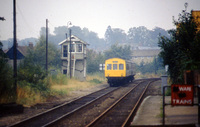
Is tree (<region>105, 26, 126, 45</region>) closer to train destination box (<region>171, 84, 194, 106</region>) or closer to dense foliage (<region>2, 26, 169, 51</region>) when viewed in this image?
dense foliage (<region>2, 26, 169, 51</region>)

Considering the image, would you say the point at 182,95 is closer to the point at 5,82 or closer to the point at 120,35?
the point at 5,82

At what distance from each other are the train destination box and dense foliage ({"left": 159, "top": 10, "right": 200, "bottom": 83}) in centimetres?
626

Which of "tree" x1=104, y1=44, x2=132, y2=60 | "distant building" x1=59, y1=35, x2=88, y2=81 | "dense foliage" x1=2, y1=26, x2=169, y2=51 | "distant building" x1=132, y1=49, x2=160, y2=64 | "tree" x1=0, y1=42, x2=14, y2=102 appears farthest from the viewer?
"dense foliage" x1=2, y1=26, x2=169, y2=51

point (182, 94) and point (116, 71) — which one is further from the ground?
point (116, 71)

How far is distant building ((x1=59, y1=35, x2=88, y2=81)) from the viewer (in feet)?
120

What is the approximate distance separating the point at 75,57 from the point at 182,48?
22764 millimetres

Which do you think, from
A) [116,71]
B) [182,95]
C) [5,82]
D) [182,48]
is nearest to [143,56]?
[116,71]

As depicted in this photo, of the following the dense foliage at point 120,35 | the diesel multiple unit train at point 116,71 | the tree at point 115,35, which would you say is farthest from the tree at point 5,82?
the tree at point 115,35

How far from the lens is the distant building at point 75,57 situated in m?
36.5

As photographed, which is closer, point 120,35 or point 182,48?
point 182,48

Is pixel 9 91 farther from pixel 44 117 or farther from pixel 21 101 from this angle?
pixel 44 117

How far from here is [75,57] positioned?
119 ft

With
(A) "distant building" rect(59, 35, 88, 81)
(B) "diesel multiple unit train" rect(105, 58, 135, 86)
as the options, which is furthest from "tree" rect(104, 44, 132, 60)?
(B) "diesel multiple unit train" rect(105, 58, 135, 86)

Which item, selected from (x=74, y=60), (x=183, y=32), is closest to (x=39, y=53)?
(x=74, y=60)
